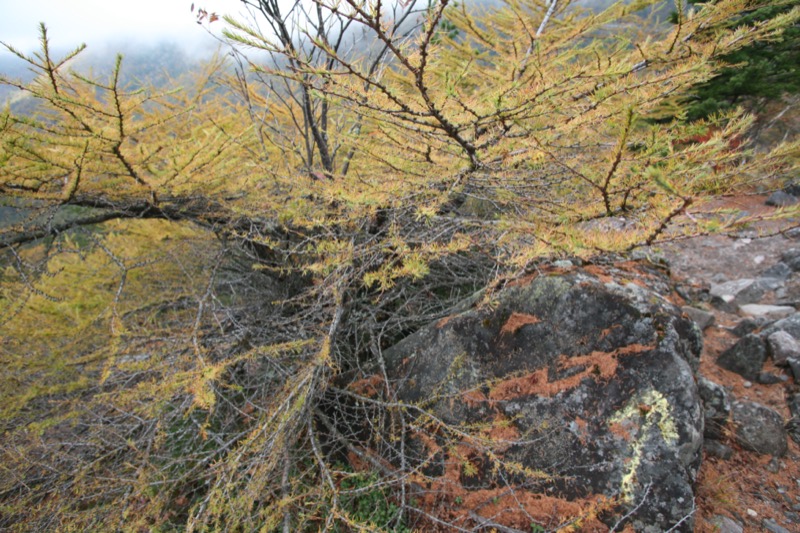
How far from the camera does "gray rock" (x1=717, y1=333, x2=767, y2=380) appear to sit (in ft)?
10.8

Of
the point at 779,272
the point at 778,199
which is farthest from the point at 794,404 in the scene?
the point at 778,199

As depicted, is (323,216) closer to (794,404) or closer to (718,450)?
(718,450)

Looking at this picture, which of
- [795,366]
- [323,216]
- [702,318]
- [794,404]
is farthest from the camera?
[702,318]

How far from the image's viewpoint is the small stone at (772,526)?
7.20ft

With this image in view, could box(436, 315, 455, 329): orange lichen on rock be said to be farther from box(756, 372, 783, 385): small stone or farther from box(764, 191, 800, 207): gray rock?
box(764, 191, 800, 207): gray rock

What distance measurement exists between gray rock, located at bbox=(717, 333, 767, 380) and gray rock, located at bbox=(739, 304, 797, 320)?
1176mm

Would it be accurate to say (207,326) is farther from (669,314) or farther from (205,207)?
(669,314)

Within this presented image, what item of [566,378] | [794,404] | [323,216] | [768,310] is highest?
[323,216]

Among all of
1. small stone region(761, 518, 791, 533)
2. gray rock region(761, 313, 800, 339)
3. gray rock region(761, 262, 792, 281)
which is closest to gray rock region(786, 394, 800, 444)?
gray rock region(761, 313, 800, 339)

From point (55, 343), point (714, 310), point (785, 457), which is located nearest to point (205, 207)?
point (55, 343)

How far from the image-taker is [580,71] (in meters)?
1.32

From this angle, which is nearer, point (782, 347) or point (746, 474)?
point (746, 474)

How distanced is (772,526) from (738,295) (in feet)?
11.8

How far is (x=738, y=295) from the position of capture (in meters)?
4.78
